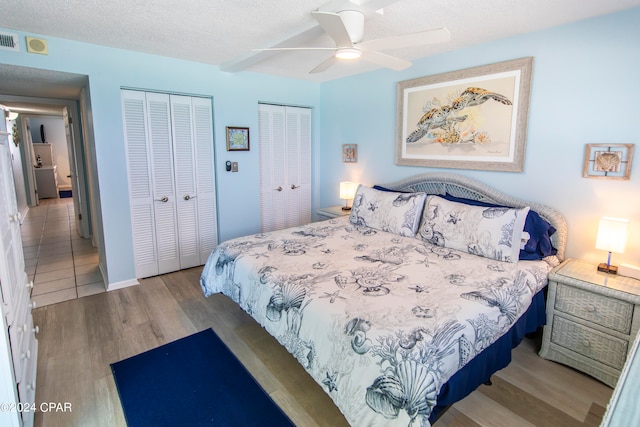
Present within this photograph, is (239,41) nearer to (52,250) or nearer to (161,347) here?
(161,347)

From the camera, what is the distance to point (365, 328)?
157 centimetres

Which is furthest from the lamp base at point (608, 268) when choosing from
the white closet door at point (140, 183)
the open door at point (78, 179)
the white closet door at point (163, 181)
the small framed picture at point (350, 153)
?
the open door at point (78, 179)

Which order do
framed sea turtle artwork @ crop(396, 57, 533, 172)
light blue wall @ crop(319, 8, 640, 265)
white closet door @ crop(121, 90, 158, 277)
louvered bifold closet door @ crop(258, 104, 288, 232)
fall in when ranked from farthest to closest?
louvered bifold closet door @ crop(258, 104, 288, 232) < white closet door @ crop(121, 90, 158, 277) < framed sea turtle artwork @ crop(396, 57, 533, 172) < light blue wall @ crop(319, 8, 640, 265)

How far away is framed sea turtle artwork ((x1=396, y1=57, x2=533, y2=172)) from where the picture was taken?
9.21 feet

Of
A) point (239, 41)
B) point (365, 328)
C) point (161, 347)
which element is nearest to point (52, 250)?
point (161, 347)

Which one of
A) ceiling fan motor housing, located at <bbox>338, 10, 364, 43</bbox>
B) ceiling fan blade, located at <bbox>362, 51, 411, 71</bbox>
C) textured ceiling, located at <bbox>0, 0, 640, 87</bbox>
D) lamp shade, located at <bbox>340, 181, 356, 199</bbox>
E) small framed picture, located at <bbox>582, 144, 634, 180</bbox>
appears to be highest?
textured ceiling, located at <bbox>0, 0, 640, 87</bbox>

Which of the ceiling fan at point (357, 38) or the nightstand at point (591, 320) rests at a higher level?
the ceiling fan at point (357, 38)

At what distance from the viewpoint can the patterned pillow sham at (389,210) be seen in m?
3.10

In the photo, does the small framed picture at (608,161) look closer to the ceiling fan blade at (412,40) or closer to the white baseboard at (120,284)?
the ceiling fan blade at (412,40)

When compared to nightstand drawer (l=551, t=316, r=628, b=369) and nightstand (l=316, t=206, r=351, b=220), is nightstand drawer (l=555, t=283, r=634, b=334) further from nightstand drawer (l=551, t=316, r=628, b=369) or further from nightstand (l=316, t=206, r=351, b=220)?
nightstand (l=316, t=206, r=351, b=220)

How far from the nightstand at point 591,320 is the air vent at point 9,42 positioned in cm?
443

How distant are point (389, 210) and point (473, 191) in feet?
2.57

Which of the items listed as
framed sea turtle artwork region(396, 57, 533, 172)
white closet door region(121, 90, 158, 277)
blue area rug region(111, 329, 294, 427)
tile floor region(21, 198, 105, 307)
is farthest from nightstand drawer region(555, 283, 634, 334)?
tile floor region(21, 198, 105, 307)

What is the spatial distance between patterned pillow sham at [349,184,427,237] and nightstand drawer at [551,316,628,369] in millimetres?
1257
